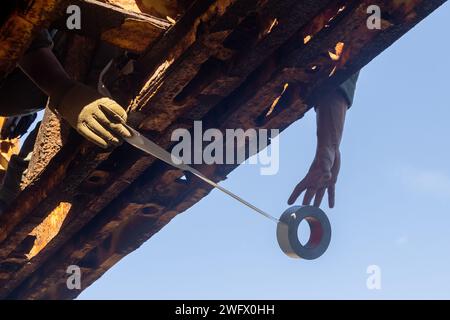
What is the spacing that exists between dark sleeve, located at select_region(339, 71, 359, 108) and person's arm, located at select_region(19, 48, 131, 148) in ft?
4.91

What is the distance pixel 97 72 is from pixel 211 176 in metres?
1.06

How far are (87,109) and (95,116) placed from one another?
58mm

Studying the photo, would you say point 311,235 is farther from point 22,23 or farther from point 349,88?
point 22,23

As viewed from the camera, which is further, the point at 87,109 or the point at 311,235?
the point at 311,235

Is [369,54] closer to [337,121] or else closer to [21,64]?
[337,121]

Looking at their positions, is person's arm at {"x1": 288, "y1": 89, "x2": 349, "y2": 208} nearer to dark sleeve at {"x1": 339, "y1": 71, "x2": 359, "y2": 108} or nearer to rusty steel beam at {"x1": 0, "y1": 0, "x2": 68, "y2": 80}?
dark sleeve at {"x1": 339, "y1": 71, "x2": 359, "y2": 108}

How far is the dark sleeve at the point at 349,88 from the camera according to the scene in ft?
17.8

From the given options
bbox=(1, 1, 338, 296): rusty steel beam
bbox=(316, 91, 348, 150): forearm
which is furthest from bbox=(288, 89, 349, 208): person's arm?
bbox=(1, 1, 338, 296): rusty steel beam

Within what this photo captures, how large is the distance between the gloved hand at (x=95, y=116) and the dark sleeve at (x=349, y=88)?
150 centimetres

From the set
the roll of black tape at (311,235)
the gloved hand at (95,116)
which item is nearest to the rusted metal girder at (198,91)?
the gloved hand at (95,116)

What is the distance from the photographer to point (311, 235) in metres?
5.16

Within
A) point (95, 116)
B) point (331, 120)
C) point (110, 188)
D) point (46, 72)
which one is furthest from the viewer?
point (110, 188)

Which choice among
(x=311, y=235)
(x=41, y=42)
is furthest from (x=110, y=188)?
(x=311, y=235)

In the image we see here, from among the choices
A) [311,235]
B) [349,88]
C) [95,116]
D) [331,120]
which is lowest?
[311,235]
